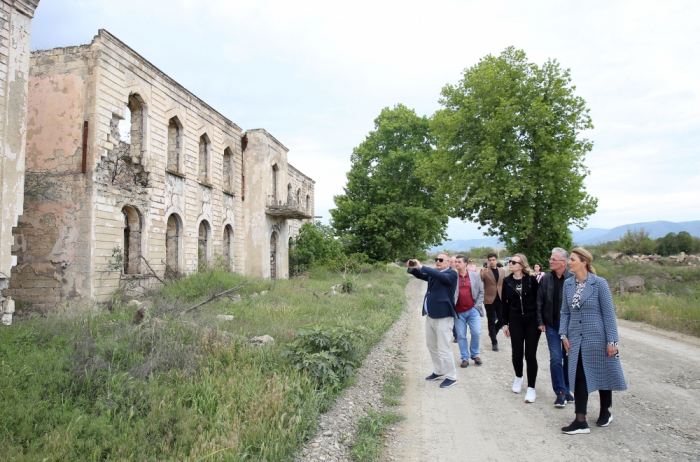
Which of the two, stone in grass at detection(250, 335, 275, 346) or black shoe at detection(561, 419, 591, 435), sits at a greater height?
stone in grass at detection(250, 335, 275, 346)

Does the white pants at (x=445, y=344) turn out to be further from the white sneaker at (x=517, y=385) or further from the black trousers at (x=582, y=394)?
the black trousers at (x=582, y=394)

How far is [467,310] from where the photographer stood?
768 centimetres

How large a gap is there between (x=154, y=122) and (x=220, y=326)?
903 centimetres

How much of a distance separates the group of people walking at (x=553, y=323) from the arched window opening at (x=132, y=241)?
10061 millimetres

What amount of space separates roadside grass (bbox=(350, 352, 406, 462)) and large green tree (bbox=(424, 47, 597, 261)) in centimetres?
1353

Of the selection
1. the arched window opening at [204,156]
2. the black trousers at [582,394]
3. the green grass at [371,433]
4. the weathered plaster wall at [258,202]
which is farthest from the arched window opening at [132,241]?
the black trousers at [582,394]

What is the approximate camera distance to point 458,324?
25.3ft

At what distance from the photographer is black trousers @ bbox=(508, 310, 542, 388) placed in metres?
5.57

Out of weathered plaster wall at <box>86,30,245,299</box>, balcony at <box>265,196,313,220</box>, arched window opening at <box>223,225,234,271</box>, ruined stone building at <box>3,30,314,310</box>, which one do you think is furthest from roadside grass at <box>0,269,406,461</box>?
balcony at <box>265,196,313,220</box>

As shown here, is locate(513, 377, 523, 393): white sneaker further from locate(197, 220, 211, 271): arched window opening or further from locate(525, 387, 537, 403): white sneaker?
locate(197, 220, 211, 271): arched window opening

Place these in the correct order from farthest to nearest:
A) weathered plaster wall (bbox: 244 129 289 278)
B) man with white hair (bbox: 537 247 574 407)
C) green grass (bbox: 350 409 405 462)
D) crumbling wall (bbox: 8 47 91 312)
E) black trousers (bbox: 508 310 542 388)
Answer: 1. weathered plaster wall (bbox: 244 129 289 278)
2. crumbling wall (bbox: 8 47 91 312)
3. black trousers (bbox: 508 310 542 388)
4. man with white hair (bbox: 537 247 574 407)
5. green grass (bbox: 350 409 405 462)

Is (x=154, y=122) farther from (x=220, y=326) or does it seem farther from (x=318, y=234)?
(x=318, y=234)

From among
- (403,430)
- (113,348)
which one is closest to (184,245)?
(113,348)

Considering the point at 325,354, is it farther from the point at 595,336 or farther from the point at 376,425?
the point at 595,336
